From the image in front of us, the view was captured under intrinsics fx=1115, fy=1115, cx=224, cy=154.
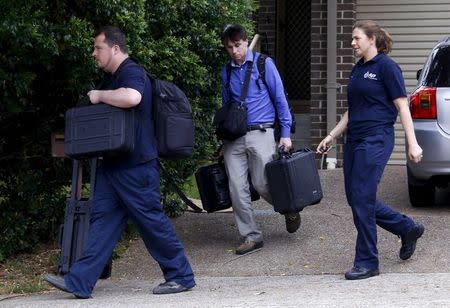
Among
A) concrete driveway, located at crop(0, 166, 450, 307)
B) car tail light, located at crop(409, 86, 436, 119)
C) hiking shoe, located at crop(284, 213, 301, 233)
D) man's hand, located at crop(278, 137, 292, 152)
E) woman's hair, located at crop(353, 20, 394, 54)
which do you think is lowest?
concrete driveway, located at crop(0, 166, 450, 307)

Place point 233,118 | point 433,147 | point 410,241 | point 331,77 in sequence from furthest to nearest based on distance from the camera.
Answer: point 331,77 < point 433,147 < point 233,118 < point 410,241

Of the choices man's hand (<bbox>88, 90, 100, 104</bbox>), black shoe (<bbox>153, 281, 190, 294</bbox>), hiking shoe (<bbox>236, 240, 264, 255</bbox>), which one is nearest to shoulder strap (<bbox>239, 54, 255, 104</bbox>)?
hiking shoe (<bbox>236, 240, 264, 255</bbox>)

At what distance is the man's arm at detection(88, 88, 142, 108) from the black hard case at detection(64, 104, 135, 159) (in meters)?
0.04

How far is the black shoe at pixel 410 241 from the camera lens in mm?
8156

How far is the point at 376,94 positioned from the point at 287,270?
5.29ft

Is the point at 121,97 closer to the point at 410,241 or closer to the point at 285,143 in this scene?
the point at 285,143

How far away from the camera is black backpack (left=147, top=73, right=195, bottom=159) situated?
755 cm

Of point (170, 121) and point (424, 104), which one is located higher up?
point (170, 121)

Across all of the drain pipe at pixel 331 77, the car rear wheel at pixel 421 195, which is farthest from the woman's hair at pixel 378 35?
the drain pipe at pixel 331 77

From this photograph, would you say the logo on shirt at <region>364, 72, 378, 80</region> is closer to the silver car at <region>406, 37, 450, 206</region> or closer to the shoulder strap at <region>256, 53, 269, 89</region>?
the shoulder strap at <region>256, 53, 269, 89</region>

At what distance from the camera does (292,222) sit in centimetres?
913

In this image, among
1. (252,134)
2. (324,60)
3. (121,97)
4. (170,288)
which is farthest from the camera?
(324,60)

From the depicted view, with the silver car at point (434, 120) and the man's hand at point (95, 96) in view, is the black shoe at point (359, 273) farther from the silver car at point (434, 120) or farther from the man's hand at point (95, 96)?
the silver car at point (434, 120)

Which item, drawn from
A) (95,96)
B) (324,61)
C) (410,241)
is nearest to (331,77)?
(324,61)
